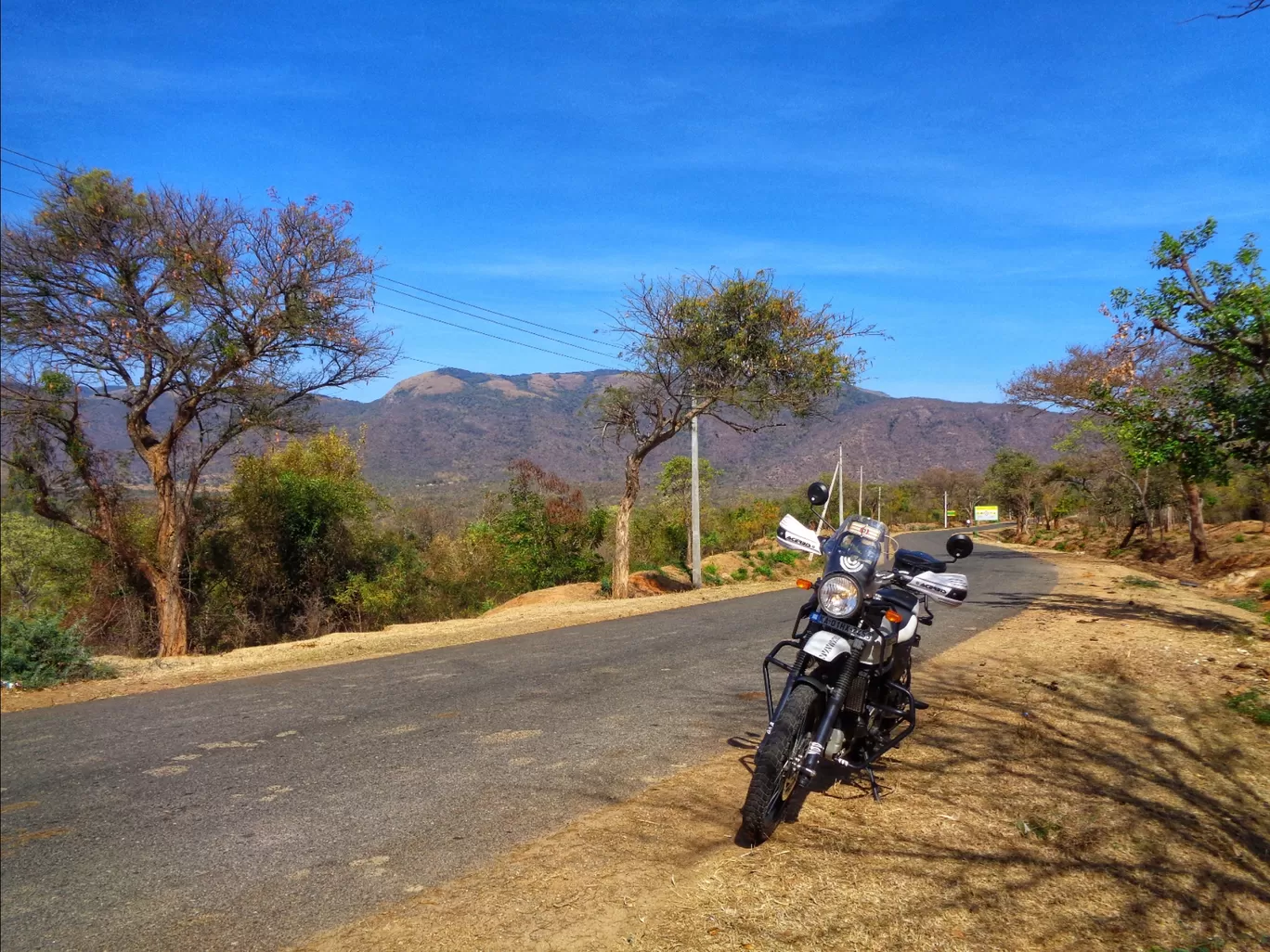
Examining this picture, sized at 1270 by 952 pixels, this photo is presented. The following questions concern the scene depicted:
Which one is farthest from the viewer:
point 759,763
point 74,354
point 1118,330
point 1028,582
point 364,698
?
point 1028,582

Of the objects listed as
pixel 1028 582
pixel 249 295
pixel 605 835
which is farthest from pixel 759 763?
pixel 1028 582

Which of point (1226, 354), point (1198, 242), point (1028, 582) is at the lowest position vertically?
point (1028, 582)

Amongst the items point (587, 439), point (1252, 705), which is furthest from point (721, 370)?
point (587, 439)

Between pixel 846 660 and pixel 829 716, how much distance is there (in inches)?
12.0

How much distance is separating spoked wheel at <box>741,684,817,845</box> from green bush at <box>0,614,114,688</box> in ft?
26.2

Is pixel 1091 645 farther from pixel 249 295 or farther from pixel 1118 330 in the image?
pixel 249 295

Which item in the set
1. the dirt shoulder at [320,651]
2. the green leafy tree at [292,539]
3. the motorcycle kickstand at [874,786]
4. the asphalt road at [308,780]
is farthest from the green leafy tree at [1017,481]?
the motorcycle kickstand at [874,786]

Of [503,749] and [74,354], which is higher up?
[74,354]

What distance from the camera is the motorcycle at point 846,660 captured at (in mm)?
4070

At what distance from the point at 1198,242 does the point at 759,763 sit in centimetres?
866

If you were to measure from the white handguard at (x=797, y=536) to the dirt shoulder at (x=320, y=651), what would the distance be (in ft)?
22.6

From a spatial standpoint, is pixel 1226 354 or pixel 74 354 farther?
pixel 74 354

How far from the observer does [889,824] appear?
4328 mm

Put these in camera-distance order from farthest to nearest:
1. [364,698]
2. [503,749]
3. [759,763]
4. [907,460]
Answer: [907,460]
[364,698]
[503,749]
[759,763]
